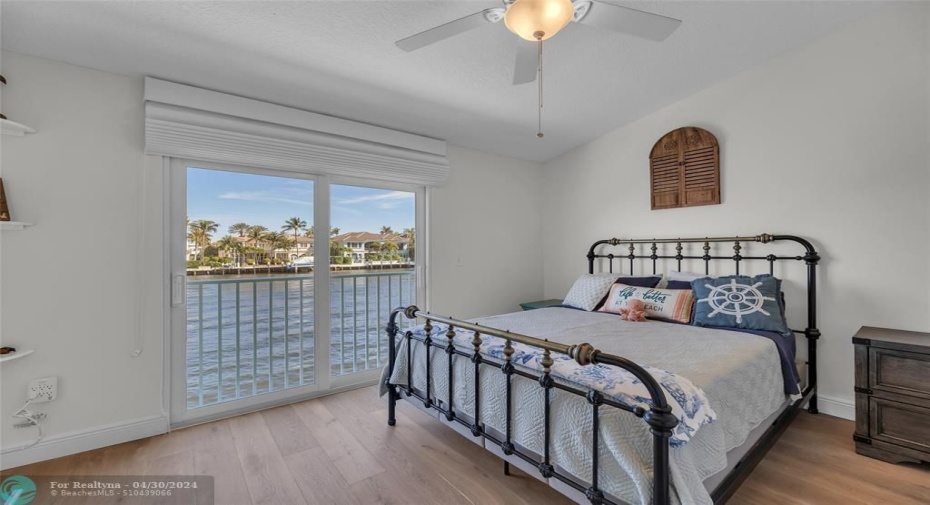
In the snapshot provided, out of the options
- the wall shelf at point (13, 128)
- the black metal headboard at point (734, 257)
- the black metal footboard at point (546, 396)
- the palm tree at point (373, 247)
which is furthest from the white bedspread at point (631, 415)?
the wall shelf at point (13, 128)

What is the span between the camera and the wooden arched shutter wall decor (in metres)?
3.12

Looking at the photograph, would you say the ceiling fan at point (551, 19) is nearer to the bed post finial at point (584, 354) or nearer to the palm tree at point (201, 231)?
the bed post finial at point (584, 354)

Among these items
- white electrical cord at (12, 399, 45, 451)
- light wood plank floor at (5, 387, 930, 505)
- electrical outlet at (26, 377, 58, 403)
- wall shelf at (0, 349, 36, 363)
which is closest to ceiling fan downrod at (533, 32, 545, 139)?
light wood plank floor at (5, 387, 930, 505)

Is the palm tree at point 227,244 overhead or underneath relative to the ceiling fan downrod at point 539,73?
underneath

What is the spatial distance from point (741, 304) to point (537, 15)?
2.24m

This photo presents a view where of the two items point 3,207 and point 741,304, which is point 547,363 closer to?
point 741,304

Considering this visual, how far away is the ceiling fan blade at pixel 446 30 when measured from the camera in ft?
5.27

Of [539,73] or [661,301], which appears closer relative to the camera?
[539,73]

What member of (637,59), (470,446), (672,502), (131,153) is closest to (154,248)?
(131,153)

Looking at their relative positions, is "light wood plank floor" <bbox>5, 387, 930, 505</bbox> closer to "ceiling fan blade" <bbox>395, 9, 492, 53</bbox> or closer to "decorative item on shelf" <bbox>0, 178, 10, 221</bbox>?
"decorative item on shelf" <bbox>0, 178, 10, 221</bbox>

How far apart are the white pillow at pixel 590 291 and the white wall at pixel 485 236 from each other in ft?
3.02

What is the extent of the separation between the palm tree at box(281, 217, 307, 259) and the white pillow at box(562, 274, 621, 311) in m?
2.31

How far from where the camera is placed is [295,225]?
2951 millimetres

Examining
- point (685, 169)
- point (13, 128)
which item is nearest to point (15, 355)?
point (13, 128)
